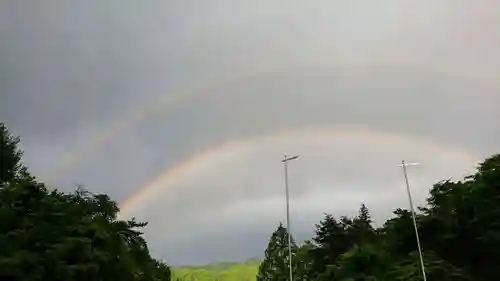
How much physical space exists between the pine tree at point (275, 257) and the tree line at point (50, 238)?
39.9m

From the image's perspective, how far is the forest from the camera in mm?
39875

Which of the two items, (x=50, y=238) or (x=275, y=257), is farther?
(x=275, y=257)

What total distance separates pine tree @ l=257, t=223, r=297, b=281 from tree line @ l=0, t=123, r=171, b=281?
131 feet

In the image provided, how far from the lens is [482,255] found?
53219 millimetres

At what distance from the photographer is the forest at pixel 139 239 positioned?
39875 mm

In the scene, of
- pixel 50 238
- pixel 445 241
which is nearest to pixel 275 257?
pixel 445 241

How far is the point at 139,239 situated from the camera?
53.8 metres

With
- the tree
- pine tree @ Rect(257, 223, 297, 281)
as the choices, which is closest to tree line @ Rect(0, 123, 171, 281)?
the tree

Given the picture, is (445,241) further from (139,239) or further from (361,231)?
(139,239)

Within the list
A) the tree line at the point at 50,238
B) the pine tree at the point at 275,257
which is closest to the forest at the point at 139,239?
the tree line at the point at 50,238

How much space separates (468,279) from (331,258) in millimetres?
22863

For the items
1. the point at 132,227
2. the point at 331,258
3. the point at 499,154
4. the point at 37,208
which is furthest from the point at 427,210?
the point at 37,208

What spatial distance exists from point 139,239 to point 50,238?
13.5 m

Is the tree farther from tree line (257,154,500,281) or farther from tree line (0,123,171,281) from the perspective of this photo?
tree line (257,154,500,281)
